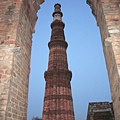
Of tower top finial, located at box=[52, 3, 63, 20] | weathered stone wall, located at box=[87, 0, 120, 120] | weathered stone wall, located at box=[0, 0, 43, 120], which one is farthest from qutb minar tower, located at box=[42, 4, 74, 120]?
weathered stone wall, located at box=[87, 0, 120, 120]

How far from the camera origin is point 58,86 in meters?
10.9

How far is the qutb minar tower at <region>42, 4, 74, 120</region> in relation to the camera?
32.9ft

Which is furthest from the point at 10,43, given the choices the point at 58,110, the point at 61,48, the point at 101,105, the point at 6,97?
the point at 61,48

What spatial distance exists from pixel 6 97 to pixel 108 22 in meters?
2.47

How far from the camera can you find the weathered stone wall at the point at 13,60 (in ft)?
8.33

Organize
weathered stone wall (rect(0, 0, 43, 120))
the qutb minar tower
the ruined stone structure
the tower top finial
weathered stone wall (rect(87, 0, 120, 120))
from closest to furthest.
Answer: weathered stone wall (rect(0, 0, 43, 120)), weathered stone wall (rect(87, 0, 120, 120)), the ruined stone structure, the qutb minar tower, the tower top finial

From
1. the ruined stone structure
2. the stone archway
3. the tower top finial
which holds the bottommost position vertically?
the ruined stone structure

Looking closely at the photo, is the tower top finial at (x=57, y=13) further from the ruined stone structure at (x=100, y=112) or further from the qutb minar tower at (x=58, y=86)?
the ruined stone structure at (x=100, y=112)

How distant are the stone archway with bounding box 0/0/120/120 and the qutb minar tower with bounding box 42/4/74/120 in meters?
7.09

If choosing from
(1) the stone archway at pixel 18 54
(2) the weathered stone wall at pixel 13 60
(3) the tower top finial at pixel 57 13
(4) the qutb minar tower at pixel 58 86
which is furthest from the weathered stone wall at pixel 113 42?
(3) the tower top finial at pixel 57 13

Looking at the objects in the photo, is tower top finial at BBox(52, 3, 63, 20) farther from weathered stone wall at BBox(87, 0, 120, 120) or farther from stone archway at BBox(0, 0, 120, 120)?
weathered stone wall at BBox(87, 0, 120, 120)

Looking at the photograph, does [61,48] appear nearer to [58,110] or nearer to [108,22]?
[58,110]

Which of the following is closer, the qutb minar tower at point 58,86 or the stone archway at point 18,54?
the stone archway at point 18,54

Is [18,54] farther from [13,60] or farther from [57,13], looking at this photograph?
[57,13]
